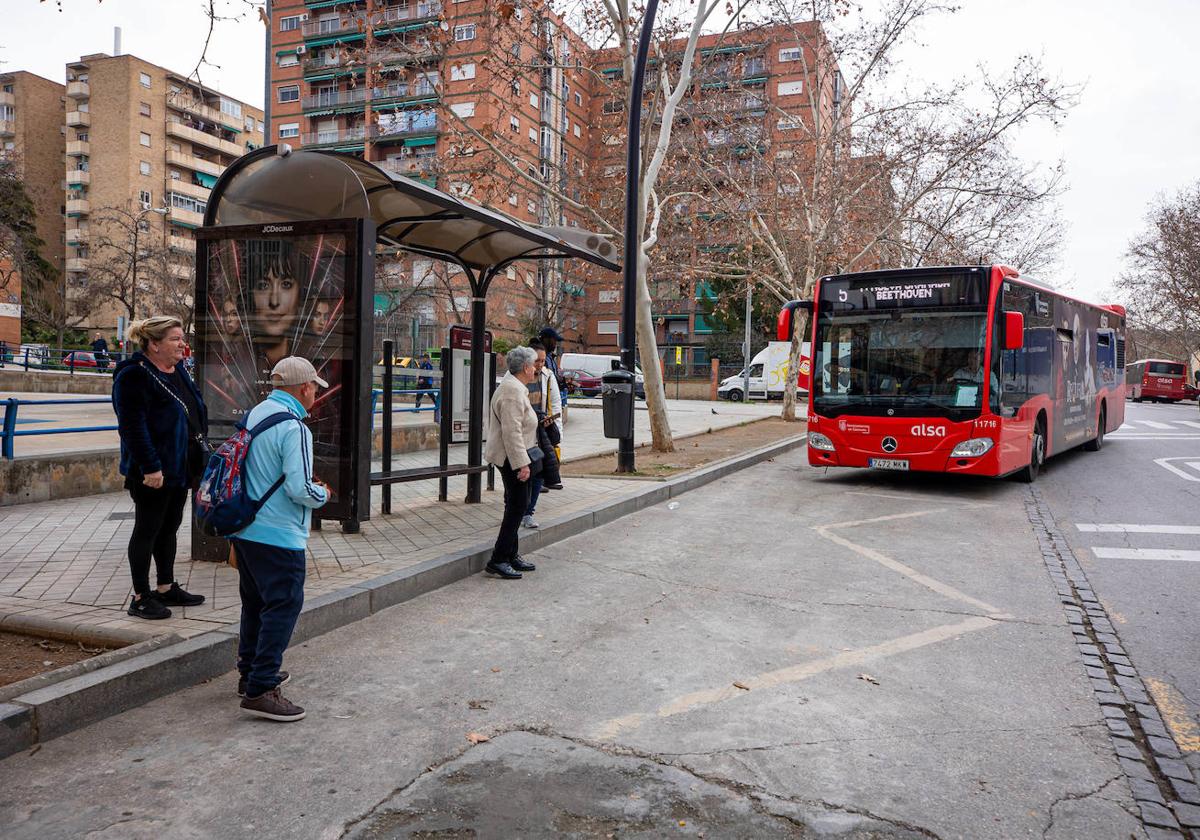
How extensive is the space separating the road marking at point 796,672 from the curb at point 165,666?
79.6 inches

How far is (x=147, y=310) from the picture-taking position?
170 ft

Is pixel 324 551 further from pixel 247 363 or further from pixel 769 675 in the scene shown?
pixel 769 675

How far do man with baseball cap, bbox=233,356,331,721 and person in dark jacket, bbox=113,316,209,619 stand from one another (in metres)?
1.28

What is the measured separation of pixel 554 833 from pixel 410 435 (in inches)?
500

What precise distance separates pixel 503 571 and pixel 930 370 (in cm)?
701

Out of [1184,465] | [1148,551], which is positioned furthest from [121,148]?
[1148,551]

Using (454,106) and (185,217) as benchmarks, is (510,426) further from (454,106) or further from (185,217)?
(185,217)

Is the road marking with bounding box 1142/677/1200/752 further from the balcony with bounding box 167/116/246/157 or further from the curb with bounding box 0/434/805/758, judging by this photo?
the balcony with bounding box 167/116/246/157

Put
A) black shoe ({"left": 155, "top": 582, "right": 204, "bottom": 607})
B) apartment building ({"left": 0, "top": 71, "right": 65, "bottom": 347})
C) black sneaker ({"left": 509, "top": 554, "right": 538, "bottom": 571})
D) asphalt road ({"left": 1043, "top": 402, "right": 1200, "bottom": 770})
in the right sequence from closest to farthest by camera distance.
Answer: asphalt road ({"left": 1043, "top": 402, "right": 1200, "bottom": 770}) → black shoe ({"left": 155, "top": 582, "right": 204, "bottom": 607}) → black sneaker ({"left": 509, "top": 554, "right": 538, "bottom": 571}) → apartment building ({"left": 0, "top": 71, "right": 65, "bottom": 347})

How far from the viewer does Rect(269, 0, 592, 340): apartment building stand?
14102mm

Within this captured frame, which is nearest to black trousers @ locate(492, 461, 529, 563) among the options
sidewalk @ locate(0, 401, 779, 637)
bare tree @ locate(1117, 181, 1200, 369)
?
sidewalk @ locate(0, 401, 779, 637)

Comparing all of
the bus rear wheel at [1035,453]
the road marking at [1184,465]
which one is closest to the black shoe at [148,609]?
the bus rear wheel at [1035,453]

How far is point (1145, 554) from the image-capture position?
25.7 feet

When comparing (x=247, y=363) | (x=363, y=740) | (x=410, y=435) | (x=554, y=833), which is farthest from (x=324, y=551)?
(x=410, y=435)
